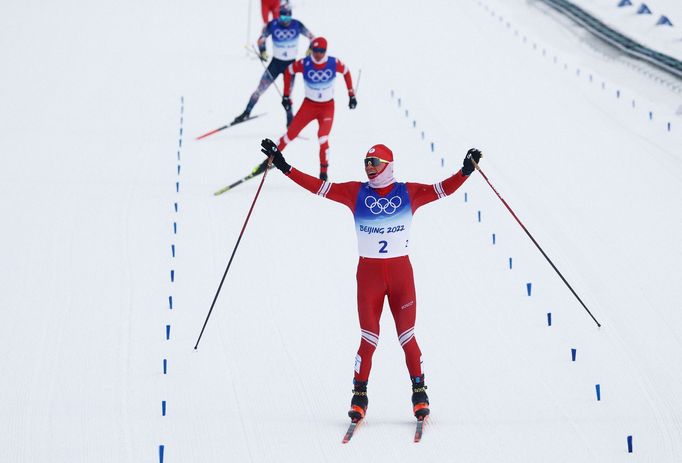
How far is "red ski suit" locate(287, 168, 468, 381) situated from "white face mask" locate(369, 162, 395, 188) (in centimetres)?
→ 4

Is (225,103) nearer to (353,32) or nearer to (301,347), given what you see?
(353,32)

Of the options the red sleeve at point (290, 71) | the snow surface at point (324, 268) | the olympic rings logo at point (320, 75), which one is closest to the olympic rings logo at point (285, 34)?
the snow surface at point (324, 268)

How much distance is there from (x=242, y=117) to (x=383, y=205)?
8.02 m

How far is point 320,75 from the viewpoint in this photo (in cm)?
1188

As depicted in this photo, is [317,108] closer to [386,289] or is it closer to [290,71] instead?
[290,71]

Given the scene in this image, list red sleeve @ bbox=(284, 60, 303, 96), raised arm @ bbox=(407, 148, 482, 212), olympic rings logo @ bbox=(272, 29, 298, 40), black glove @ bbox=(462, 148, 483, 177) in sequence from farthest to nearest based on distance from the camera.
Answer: olympic rings logo @ bbox=(272, 29, 298, 40)
red sleeve @ bbox=(284, 60, 303, 96)
raised arm @ bbox=(407, 148, 482, 212)
black glove @ bbox=(462, 148, 483, 177)

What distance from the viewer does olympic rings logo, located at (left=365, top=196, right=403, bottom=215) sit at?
6793 mm

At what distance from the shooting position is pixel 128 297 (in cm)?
905

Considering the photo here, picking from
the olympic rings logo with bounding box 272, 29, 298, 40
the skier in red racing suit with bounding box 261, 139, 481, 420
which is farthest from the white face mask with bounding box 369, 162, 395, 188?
the olympic rings logo with bounding box 272, 29, 298, 40

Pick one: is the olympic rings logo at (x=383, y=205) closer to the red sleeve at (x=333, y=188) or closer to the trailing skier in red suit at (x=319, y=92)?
the red sleeve at (x=333, y=188)

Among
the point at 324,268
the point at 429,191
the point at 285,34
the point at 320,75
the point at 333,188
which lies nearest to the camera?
the point at 429,191

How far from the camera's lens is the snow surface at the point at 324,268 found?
6910 mm

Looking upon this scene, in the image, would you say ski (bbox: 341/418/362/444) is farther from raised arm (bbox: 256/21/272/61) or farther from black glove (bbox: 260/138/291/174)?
raised arm (bbox: 256/21/272/61)

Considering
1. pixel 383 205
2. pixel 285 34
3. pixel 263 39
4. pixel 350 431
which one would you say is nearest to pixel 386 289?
pixel 383 205
